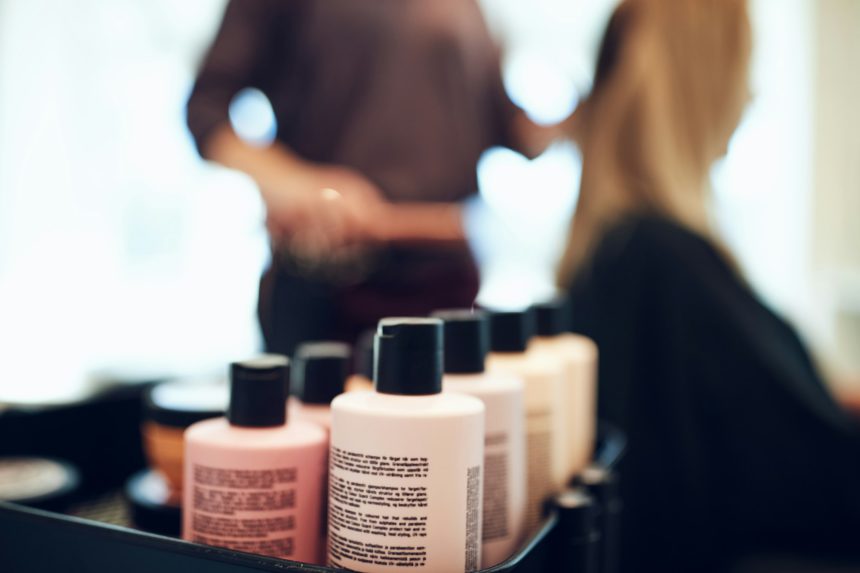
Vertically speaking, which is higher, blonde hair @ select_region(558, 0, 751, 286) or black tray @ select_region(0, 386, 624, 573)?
blonde hair @ select_region(558, 0, 751, 286)

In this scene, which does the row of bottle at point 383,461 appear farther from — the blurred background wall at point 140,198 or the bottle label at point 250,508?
the blurred background wall at point 140,198

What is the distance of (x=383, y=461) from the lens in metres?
0.27

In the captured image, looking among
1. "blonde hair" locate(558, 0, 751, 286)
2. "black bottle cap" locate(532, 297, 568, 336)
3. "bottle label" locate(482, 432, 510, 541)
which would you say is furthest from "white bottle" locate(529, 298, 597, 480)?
"blonde hair" locate(558, 0, 751, 286)

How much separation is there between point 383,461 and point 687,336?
0.54 metres

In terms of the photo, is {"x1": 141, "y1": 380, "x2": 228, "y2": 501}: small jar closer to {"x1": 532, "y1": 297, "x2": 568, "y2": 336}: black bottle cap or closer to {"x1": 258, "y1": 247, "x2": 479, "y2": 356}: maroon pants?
{"x1": 532, "y1": 297, "x2": 568, "y2": 336}: black bottle cap

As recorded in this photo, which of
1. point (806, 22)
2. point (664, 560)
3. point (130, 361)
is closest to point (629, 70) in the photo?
point (664, 560)

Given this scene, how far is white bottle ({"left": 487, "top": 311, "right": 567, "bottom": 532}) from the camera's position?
0.38 m

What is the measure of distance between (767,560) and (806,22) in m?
2.12

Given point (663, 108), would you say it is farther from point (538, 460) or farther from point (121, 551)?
point (121, 551)

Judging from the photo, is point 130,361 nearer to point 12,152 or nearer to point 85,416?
point 12,152

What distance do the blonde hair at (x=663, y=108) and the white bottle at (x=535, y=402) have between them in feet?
1.46

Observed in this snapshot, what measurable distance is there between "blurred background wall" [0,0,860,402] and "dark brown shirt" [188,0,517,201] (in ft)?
0.54

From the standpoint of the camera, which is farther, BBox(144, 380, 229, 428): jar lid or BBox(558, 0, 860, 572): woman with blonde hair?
BBox(558, 0, 860, 572): woman with blonde hair

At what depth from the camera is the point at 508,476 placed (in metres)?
0.34
